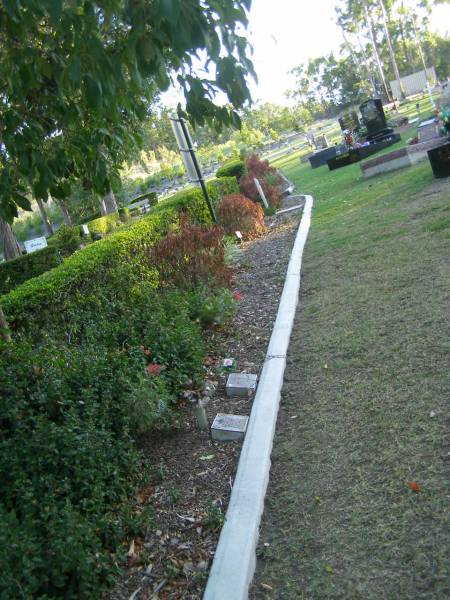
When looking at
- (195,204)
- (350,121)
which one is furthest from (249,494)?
(350,121)

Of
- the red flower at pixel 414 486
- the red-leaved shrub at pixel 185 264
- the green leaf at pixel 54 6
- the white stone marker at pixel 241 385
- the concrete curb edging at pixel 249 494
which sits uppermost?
the green leaf at pixel 54 6

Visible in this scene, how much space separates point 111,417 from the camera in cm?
349

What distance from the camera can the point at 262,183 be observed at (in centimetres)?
1630

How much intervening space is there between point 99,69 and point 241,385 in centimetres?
277

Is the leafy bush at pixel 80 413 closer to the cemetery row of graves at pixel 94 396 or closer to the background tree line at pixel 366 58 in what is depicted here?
the cemetery row of graves at pixel 94 396

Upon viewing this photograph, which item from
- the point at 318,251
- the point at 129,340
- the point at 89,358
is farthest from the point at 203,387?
the point at 318,251

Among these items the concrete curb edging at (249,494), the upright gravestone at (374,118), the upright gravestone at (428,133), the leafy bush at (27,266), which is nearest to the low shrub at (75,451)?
the concrete curb edging at (249,494)

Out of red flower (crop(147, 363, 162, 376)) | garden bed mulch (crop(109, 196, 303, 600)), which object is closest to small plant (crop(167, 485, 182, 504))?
Answer: garden bed mulch (crop(109, 196, 303, 600))

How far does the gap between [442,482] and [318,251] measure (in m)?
5.84

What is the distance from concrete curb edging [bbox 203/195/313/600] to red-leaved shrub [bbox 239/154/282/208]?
406 inches

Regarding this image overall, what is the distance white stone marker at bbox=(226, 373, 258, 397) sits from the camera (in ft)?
14.0

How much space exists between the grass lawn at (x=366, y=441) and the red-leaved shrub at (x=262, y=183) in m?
8.64

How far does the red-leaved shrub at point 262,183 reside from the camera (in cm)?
1483

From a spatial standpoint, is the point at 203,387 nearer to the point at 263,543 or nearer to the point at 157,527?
the point at 157,527
